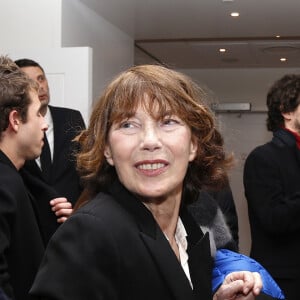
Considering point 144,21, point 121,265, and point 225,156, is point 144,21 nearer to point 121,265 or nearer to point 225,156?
Answer: point 225,156

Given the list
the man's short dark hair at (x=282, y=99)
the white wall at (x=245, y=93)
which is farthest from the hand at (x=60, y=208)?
the white wall at (x=245, y=93)

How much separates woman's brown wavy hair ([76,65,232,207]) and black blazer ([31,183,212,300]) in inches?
4.8

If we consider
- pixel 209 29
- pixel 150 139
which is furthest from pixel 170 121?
pixel 209 29

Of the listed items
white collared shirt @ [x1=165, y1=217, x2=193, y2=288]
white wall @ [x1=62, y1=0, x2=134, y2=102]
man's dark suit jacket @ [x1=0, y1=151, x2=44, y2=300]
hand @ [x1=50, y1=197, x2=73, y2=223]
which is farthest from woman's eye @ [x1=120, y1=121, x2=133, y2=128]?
white wall @ [x1=62, y1=0, x2=134, y2=102]

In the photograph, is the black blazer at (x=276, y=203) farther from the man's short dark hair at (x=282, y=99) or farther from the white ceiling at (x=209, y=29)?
the white ceiling at (x=209, y=29)

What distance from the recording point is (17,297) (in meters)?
1.60

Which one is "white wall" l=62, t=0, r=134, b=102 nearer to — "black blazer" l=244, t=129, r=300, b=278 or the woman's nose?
"black blazer" l=244, t=129, r=300, b=278

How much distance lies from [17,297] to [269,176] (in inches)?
46.8

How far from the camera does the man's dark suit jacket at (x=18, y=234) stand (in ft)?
4.99

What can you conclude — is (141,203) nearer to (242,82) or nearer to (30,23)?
(30,23)

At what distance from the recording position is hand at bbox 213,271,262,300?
1.12m

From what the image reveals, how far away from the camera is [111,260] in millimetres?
942

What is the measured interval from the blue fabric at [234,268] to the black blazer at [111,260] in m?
0.14

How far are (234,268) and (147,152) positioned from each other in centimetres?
36
